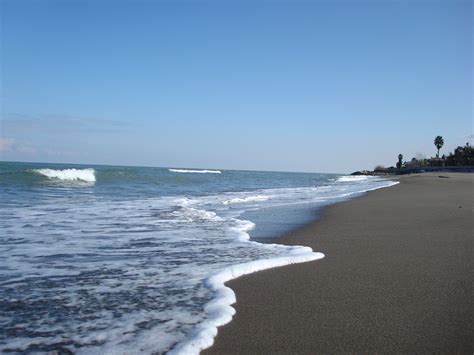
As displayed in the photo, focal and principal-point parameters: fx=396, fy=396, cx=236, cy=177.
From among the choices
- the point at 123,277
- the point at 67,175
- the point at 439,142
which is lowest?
the point at 123,277

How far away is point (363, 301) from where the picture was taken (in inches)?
145

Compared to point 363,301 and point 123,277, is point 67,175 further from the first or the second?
point 363,301

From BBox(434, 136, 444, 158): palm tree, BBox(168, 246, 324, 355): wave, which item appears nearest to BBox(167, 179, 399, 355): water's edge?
BBox(168, 246, 324, 355): wave

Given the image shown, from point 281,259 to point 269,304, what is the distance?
68.0 inches

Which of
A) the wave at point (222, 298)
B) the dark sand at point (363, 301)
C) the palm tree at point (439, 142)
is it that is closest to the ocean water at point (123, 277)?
the wave at point (222, 298)

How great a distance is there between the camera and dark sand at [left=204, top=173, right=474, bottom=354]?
286cm

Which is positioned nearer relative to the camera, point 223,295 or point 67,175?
point 223,295

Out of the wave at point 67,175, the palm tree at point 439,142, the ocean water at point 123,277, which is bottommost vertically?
the ocean water at point 123,277

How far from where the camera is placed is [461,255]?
17.7 ft

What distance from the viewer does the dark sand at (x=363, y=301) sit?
2861mm

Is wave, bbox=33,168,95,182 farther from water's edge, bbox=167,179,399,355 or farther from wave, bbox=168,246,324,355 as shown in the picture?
wave, bbox=168,246,324,355

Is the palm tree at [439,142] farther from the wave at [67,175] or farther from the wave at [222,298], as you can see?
the wave at [222,298]

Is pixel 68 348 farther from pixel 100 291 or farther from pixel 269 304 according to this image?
pixel 269 304

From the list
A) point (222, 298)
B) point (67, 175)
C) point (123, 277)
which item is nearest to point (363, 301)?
point (222, 298)
